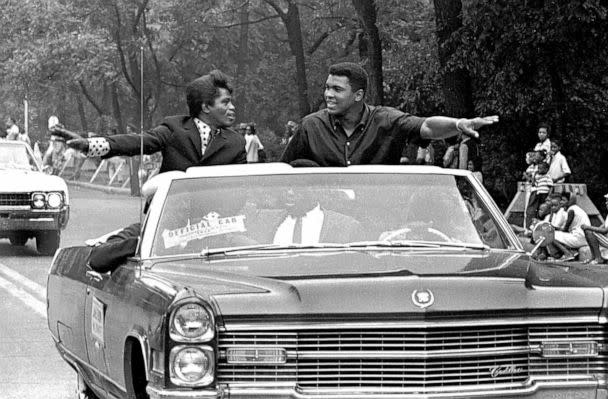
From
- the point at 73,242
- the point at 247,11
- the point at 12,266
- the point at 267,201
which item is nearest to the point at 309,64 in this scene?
the point at 247,11

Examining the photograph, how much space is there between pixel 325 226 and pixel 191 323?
54.3 inches

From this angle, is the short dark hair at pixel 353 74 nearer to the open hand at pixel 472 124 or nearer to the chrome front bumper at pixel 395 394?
the open hand at pixel 472 124

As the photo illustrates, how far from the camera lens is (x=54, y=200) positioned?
19.2 metres

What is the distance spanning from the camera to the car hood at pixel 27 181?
19.0m

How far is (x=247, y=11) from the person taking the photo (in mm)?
43812

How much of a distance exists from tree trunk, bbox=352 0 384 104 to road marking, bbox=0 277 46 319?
620 inches

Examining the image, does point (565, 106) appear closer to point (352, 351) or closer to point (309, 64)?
point (309, 64)

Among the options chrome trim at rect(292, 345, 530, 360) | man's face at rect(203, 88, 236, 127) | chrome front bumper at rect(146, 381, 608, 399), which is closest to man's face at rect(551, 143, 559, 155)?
man's face at rect(203, 88, 236, 127)

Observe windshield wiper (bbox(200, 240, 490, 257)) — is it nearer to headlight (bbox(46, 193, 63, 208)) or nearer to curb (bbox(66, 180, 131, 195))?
headlight (bbox(46, 193, 63, 208))

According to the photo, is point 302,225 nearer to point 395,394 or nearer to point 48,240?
point 395,394

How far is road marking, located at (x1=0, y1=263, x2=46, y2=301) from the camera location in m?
14.8

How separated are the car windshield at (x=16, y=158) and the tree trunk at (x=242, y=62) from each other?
936 inches

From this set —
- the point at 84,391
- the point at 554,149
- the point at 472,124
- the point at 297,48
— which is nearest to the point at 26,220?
the point at 554,149

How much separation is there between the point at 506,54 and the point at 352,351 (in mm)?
22012
